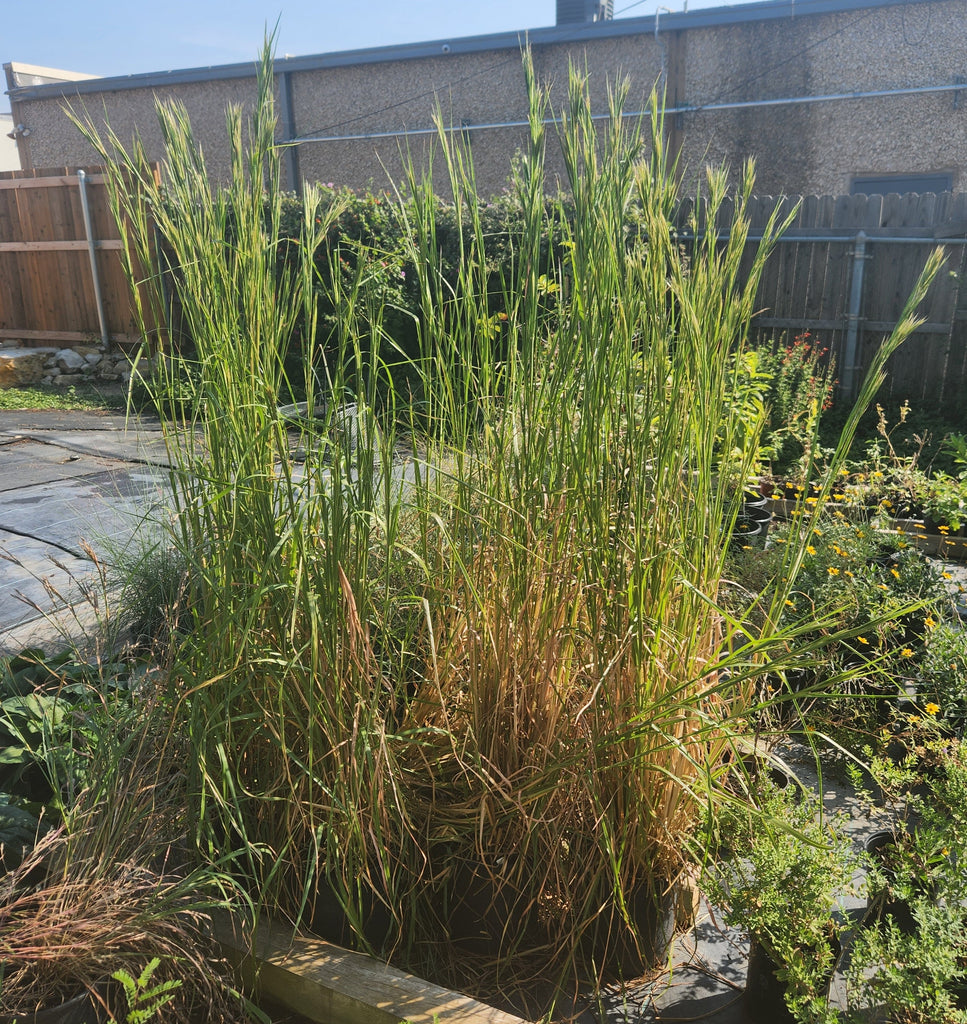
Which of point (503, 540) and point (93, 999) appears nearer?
point (93, 999)

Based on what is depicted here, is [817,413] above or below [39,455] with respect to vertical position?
above

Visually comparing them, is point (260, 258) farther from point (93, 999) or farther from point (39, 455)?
point (39, 455)

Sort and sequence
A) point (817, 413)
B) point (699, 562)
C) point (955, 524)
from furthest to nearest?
point (955, 524) < point (817, 413) < point (699, 562)

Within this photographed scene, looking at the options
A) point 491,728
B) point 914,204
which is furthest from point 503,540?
point 914,204

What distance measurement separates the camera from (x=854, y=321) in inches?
310

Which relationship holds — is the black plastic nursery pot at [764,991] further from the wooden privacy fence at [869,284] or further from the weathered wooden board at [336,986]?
the wooden privacy fence at [869,284]

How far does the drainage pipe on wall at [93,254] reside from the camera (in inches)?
382

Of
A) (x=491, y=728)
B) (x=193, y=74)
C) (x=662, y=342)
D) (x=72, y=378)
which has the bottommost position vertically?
(x=72, y=378)

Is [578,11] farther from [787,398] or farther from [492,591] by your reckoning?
[492,591]

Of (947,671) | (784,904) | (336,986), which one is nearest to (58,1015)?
(336,986)

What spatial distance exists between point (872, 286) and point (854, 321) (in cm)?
36

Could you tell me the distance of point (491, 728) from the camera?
60.1 inches

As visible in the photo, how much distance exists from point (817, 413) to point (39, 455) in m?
4.69

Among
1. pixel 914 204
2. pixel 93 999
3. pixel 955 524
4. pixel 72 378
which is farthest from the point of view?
pixel 72 378
